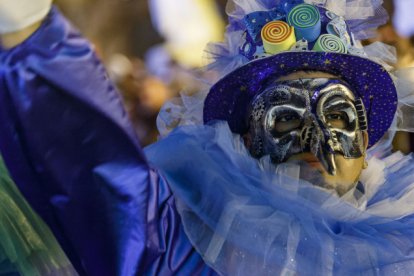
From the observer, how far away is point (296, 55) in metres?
1.98

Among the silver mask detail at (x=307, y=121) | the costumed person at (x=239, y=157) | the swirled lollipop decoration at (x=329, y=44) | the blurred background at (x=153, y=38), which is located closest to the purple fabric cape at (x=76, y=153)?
the costumed person at (x=239, y=157)

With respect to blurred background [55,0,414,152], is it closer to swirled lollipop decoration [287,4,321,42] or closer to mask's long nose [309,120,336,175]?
swirled lollipop decoration [287,4,321,42]

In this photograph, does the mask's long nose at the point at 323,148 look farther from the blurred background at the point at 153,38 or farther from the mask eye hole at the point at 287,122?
the blurred background at the point at 153,38

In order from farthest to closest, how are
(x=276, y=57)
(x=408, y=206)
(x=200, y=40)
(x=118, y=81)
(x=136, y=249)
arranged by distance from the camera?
(x=200, y=40), (x=118, y=81), (x=276, y=57), (x=408, y=206), (x=136, y=249)

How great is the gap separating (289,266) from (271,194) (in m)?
0.18

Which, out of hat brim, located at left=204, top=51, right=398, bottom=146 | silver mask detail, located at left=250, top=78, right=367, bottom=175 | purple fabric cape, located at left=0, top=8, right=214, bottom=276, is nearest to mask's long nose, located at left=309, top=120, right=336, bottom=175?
silver mask detail, located at left=250, top=78, right=367, bottom=175

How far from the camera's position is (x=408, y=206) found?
1814mm

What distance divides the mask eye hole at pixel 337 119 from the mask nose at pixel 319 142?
0.05 m

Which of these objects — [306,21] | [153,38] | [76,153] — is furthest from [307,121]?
[153,38]

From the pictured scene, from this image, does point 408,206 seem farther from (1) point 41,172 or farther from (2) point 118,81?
(2) point 118,81

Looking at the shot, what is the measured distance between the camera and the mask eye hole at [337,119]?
191cm

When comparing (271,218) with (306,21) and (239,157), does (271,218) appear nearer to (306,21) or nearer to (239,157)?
(239,157)

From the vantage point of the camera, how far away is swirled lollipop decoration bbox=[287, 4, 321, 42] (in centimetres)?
203

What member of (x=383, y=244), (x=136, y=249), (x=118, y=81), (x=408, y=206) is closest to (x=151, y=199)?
(x=136, y=249)
